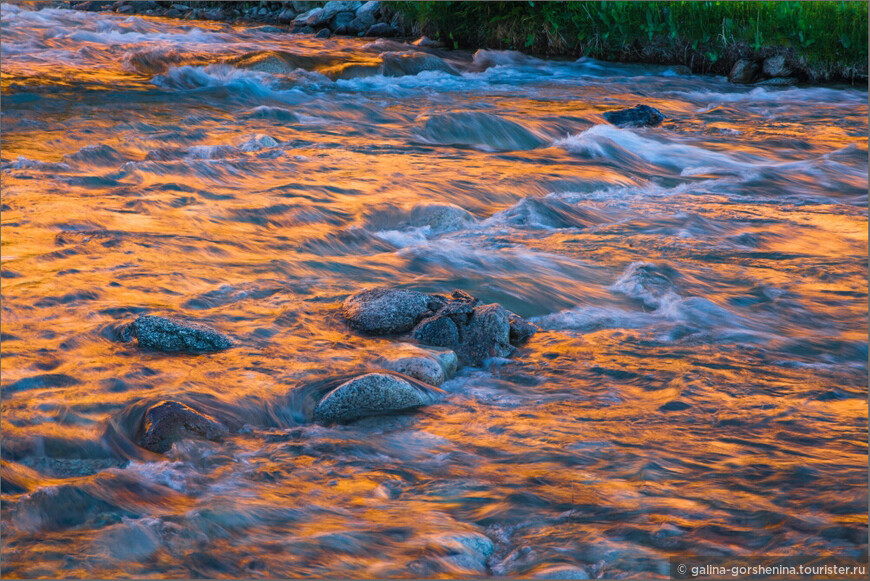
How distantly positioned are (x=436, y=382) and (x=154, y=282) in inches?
89.8

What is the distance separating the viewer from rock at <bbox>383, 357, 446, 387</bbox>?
414 centimetres

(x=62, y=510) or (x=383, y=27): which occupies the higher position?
(x=383, y=27)

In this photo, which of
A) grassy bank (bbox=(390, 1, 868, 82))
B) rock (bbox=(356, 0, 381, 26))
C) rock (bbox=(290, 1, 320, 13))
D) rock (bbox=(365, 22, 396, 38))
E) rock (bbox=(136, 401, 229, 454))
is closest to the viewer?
rock (bbox=(136, 401, 229, 454))

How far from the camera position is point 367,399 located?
12.7ft

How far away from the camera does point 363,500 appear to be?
3.21m

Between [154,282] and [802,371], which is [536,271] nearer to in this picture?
[802,371]

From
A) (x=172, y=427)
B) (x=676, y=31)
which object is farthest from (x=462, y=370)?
(x=676, y=31)

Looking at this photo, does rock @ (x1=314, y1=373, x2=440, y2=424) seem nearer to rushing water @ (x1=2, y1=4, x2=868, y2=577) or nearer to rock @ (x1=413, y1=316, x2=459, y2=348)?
rushing water @ (x1=2, y1=4, x2=868, y2=577)

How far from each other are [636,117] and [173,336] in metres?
8.60

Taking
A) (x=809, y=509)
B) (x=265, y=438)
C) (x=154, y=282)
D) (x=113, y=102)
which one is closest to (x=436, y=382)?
(x=265, y=438)

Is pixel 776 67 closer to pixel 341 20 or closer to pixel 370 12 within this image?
pixel 370 12

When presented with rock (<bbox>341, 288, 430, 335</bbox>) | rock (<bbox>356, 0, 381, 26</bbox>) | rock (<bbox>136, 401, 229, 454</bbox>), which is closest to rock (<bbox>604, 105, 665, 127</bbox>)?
rock (<bbox>341, 288, 430, 335</bbox>)

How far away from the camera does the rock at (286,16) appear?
22453mm

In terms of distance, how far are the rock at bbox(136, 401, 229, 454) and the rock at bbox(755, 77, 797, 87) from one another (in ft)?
42.2
